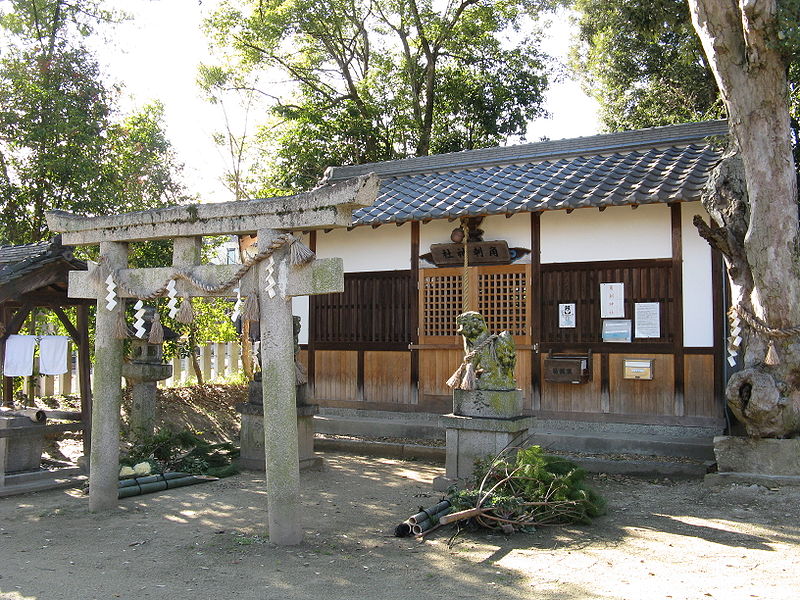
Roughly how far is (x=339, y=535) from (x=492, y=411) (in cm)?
240

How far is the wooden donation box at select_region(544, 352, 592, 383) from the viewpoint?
1050cm

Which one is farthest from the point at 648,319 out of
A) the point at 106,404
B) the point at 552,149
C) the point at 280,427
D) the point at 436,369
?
the point at 106,404

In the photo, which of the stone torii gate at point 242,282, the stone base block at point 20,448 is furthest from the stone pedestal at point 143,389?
the stone torii gate at point 242,282

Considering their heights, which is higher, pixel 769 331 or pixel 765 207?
pixel 765 207

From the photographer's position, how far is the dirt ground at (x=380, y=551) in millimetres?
4949

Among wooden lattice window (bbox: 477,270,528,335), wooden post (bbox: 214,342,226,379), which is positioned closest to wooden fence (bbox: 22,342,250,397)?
wooden post (bbox: 214,342,226,379)

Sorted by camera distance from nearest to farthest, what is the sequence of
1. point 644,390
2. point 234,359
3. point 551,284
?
point 644,390
point 551,284
point 234,359

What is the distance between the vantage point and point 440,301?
38.7 feet

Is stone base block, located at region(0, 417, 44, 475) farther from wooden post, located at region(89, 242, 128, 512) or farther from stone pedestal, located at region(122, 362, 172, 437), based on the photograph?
stone pedestal, located at region(122, 362, 172, 437)

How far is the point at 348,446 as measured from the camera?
11367mm

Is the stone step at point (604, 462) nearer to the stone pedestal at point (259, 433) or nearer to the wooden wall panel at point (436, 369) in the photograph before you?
the wooden wall panel at point (436, 369)

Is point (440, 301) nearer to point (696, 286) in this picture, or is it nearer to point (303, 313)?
point (303, 313)

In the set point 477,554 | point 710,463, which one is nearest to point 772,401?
point 710,463

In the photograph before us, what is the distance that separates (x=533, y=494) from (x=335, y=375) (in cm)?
658
